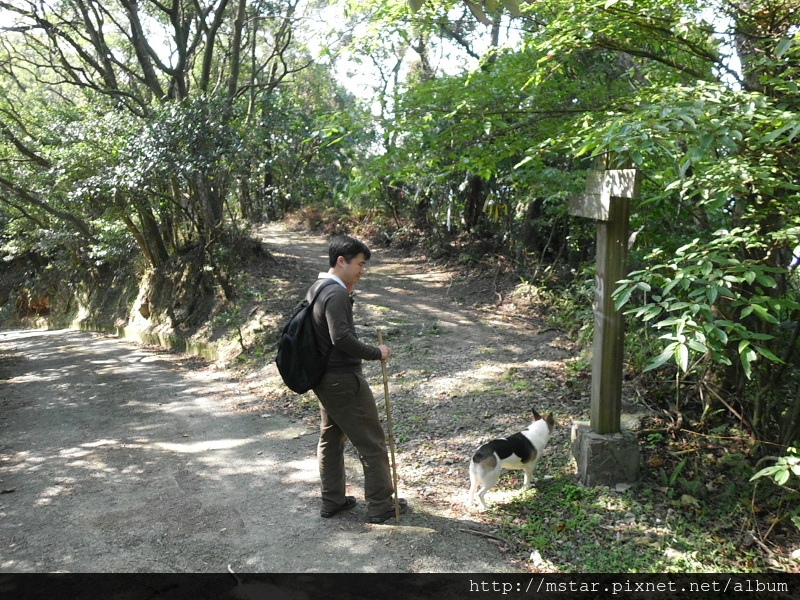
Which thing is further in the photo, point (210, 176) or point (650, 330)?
point (210, 176)

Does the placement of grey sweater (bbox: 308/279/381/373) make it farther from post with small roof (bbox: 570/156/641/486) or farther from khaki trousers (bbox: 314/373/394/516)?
post with small roof (bbox: 570/156/641/486)

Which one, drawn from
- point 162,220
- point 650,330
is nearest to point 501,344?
point 650,330

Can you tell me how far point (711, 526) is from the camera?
456 cm

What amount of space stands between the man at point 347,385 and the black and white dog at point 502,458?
2.30 ft

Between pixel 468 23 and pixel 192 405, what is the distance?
36.3 ft

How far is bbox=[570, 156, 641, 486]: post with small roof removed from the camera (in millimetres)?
4863

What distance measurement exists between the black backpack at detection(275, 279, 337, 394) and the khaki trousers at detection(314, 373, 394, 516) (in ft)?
0.32

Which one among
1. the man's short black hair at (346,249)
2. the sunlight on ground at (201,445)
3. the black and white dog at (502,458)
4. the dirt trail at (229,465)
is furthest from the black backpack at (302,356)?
the sunlight on ground at (201,445)

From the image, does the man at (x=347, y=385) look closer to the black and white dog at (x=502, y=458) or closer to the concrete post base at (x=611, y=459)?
the black and white dog at (x=502, y=458)

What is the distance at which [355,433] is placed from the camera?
4.51 meters

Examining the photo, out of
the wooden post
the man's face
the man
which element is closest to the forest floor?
the man

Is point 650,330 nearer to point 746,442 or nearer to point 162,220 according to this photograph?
point 746,442

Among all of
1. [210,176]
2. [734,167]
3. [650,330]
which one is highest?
[210,176]

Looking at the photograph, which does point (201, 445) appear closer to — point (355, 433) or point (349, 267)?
point (355, 433)
